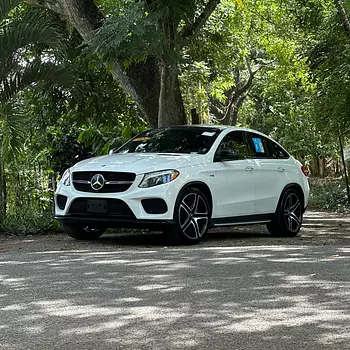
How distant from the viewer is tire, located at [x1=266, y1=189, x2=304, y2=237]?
13086 millimetres

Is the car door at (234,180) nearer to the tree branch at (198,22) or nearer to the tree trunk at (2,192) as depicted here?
the tree branch at (198,22)

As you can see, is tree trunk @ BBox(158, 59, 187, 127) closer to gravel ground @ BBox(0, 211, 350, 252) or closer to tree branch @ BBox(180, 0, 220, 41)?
tree branch @ BBox(180, 0, 220, 41)

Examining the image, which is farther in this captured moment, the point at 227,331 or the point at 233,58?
the point at 233,58

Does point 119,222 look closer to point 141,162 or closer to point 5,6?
point 141,162

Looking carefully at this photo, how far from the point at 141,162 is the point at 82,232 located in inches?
69.3

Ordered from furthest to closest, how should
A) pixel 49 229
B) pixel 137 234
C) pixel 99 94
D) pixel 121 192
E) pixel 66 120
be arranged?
pixel 99 94 → pixel 66 120 → pixel 49 229 → pixel 137 234 → pixel 121 192

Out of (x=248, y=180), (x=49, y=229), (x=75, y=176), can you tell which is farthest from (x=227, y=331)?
(x=49, y=229)

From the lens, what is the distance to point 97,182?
1114cm

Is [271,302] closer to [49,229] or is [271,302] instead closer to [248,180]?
[248,180]

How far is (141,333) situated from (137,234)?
807 centimetres

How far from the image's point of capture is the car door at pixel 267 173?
12.7 meters

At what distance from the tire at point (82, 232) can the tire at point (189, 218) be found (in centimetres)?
153

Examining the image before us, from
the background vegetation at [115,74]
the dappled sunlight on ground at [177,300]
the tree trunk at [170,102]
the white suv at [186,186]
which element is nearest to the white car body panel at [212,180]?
the white suv at [186,186]

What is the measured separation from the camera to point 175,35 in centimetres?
1490
